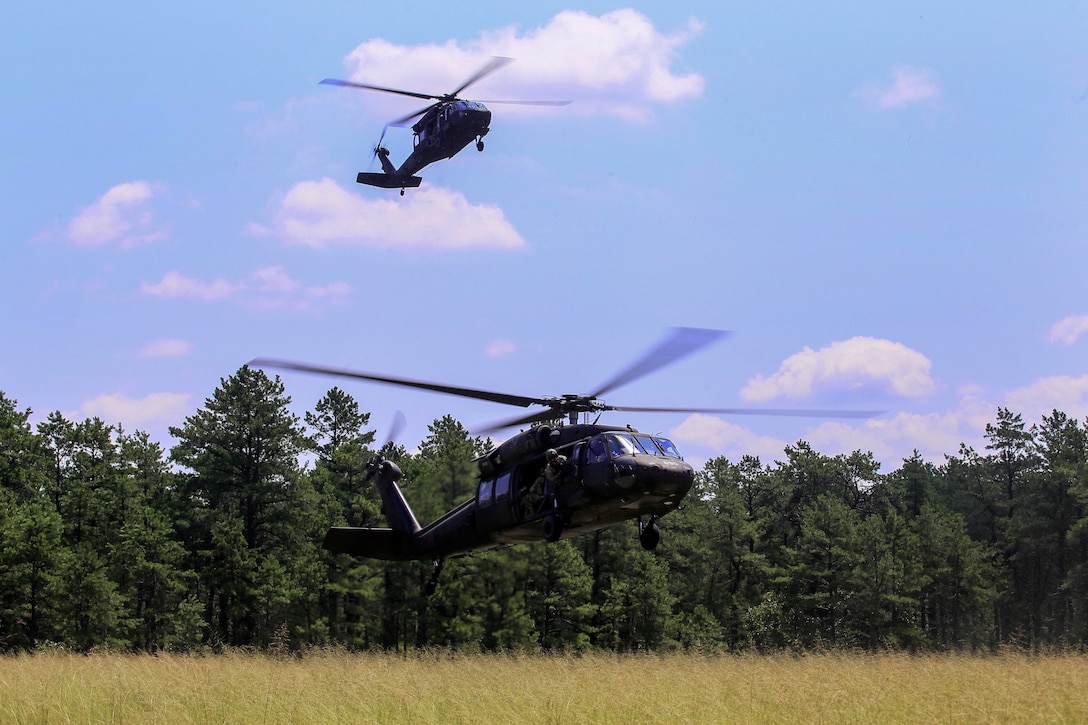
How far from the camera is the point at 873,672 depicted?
17.7 meters

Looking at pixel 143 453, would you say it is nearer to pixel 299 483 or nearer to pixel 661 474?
pixel 299 483

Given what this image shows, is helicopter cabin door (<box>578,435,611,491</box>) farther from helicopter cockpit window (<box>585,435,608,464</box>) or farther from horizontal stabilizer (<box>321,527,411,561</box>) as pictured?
horizontal stabilizer (<box>321,527,411,561</box>)

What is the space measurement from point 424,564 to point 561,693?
2681cm

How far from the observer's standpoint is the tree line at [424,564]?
39938mm

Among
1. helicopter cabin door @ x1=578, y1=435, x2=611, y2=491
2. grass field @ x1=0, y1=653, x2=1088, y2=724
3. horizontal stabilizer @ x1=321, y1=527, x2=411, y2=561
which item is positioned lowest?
grass field @ x1=0, y1=653, x2=1088, y2=724

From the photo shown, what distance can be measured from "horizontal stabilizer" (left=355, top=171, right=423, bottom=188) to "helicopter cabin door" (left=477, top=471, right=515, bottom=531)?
61.6 feet

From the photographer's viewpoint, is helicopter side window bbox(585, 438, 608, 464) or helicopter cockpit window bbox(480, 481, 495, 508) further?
helicopter cockpit window bbox(480, 481, 495, 508)

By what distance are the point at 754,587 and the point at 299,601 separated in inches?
1079

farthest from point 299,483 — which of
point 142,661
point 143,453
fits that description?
point 142,661

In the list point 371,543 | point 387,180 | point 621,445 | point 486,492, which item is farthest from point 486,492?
point 387,180

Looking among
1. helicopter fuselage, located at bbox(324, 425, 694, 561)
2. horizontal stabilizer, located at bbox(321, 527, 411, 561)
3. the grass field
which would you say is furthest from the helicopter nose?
horizontal stabilizer, located at bbox(321, 527, 411, 561)

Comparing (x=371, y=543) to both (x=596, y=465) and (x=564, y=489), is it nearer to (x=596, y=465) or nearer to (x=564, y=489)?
(x=564, y=489)

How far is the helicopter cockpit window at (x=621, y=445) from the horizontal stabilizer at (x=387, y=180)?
21327mm

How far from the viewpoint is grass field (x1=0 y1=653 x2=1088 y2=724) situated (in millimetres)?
13273
